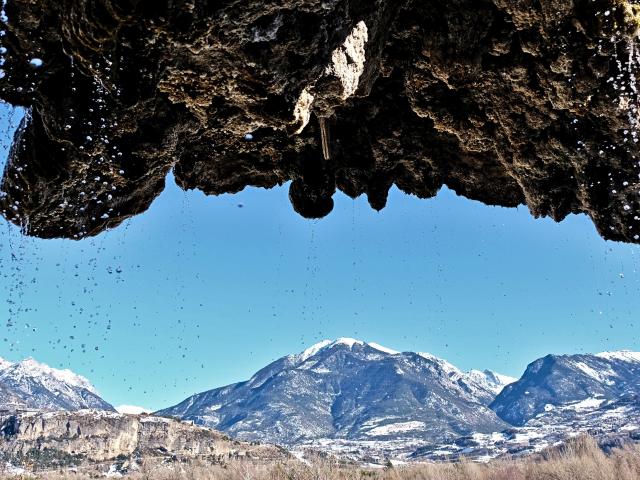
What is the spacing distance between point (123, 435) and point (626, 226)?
122m

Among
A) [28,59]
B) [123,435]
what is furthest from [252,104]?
[123,435]

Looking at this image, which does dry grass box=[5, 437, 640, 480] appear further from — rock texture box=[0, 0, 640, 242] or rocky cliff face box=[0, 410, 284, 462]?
rocky cliff face box=[0, 410, 284, 462]

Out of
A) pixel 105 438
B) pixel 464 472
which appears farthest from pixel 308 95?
pixel 105 438

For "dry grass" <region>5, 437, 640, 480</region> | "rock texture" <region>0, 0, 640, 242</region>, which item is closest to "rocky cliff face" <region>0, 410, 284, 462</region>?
"dry grass" <region>5, 437, 640, 480</region>

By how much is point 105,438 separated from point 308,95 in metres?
119

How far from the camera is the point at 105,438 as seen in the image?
4338 inches

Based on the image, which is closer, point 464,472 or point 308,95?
point 308,95

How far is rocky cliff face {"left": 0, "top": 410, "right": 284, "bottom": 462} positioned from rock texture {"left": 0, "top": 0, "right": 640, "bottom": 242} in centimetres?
9062

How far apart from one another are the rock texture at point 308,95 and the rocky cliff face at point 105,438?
297 feet

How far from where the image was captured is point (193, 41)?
6309 millimetres

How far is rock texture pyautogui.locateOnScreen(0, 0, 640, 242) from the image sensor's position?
21.8 ft

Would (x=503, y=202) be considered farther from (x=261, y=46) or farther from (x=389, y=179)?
(x=261, y=46)

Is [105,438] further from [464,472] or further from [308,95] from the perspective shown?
[308,95]

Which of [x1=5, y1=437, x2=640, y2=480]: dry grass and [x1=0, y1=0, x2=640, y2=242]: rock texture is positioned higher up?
[x1=0, y1=0, x2=640, y2=242]: rock texture
